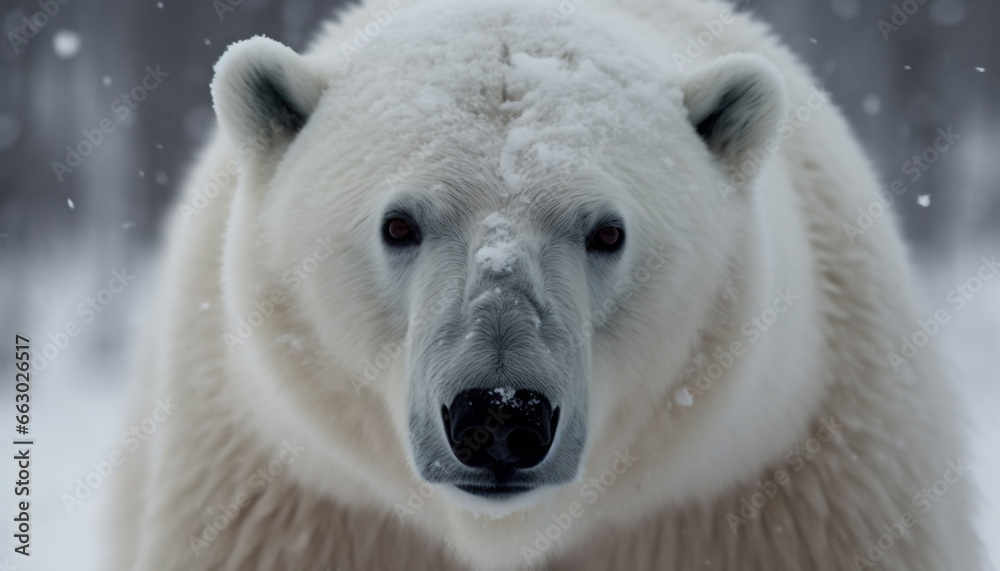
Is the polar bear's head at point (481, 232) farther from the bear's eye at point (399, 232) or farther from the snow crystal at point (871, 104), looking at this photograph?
the snow crystal at point (871, 104)

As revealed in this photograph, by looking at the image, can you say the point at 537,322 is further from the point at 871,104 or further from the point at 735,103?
the point at 871,104

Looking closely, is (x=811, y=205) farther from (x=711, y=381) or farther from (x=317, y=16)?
(x=317, y=16)

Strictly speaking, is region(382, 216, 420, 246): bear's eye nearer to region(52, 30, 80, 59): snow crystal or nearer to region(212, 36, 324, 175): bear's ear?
region(212, 36, 324, 175): bear's ear

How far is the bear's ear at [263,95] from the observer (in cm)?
274

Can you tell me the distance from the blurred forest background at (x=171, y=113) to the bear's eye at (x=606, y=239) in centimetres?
956

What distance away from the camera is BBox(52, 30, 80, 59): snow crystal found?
15.4m

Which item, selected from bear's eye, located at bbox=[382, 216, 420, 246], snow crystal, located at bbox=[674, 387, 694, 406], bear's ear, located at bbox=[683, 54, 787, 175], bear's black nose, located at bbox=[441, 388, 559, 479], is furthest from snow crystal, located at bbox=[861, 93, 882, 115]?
bear's black nose, located at bbox=[441, 388, 559, 479]

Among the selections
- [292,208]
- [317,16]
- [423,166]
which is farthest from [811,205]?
[317,16]

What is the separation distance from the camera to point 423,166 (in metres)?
2.51

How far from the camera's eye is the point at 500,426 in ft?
7.02

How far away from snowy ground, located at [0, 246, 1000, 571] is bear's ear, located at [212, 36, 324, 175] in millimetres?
2821

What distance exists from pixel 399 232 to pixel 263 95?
59 cm

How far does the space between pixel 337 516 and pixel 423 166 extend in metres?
1.14

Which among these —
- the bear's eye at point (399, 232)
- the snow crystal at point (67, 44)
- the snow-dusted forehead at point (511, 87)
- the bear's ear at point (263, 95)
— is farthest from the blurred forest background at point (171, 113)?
the bear's eye at point (399, 232)
